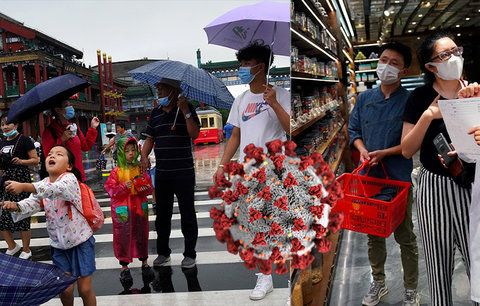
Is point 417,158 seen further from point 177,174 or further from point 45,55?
point 45,55

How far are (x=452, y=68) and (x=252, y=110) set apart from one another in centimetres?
63

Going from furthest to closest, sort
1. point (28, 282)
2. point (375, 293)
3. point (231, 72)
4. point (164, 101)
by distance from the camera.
→ point (164, 101) < point (231, 72) < point (28, 282) < point (375, 293)

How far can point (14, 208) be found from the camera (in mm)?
1814

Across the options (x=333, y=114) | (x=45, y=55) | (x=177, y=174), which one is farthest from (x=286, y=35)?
(x=45, y=55)

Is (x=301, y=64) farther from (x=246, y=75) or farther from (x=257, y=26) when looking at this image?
(x=257, y=26)

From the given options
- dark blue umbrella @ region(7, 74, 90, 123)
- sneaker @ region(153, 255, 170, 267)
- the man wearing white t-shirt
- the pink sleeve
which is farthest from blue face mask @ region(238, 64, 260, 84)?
sneaker @ region(153, 255, 170, 267)

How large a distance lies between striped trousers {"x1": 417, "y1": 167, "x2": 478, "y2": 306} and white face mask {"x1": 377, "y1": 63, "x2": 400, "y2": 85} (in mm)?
314

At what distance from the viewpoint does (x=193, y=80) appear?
8.75 ft

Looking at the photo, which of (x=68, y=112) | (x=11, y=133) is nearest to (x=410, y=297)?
(x=68, y=112)

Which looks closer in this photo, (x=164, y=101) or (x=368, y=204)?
(x=368, y=204)

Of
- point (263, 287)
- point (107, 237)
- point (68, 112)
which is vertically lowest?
point (107, 237)

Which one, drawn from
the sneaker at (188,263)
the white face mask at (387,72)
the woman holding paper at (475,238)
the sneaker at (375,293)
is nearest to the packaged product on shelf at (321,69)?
the white face mask at (387,72)

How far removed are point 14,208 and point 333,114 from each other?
4.37 feet

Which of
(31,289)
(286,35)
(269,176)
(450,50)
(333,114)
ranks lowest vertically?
(31,289)
